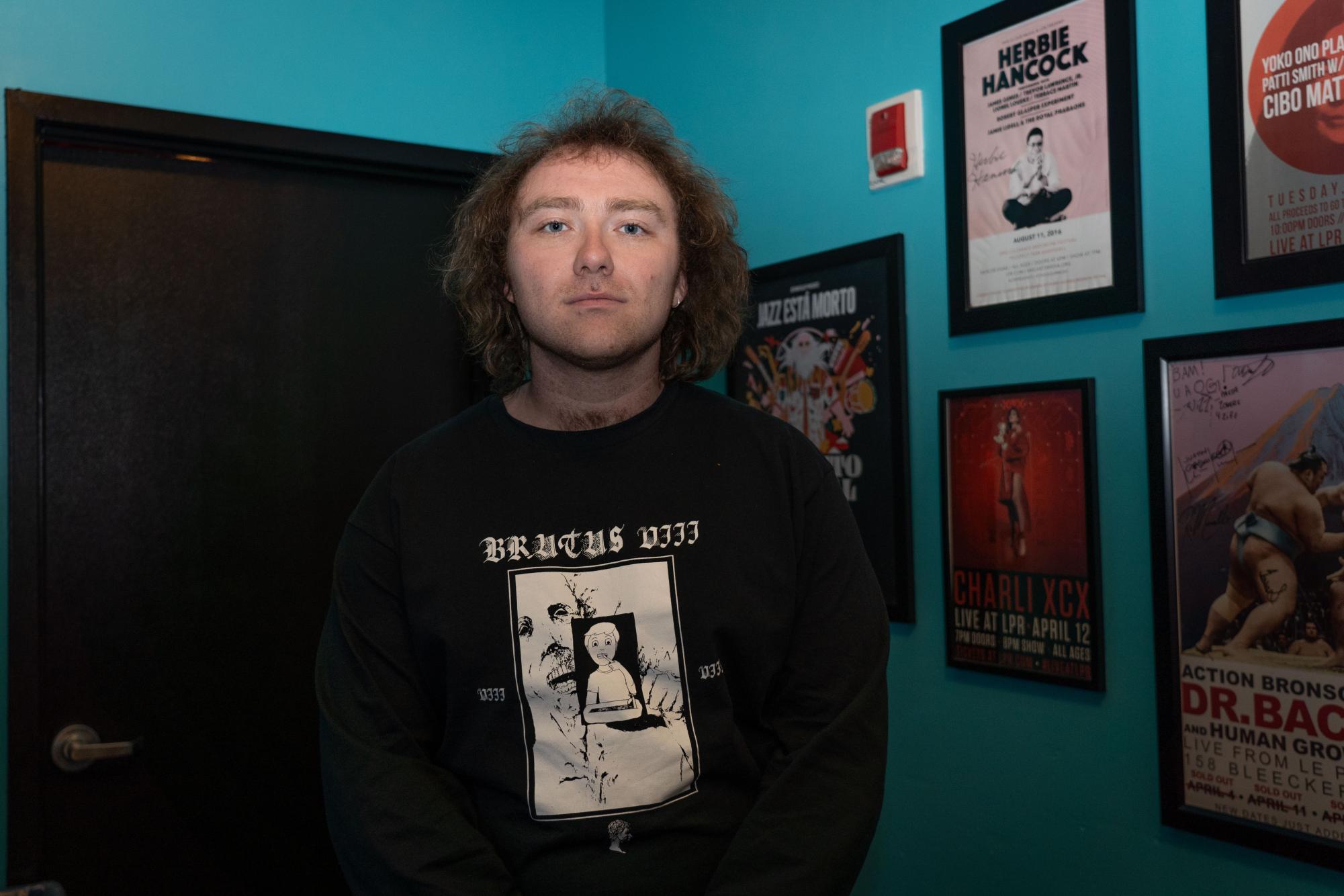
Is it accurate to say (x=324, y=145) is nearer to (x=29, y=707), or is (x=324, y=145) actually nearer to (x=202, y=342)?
(x=202, y=342)

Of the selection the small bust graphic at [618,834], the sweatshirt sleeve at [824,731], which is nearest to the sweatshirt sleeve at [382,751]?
the small bust graphic at [618,834]

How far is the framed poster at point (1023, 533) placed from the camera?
4.41ft

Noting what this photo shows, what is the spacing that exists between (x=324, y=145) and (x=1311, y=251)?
1629 mm

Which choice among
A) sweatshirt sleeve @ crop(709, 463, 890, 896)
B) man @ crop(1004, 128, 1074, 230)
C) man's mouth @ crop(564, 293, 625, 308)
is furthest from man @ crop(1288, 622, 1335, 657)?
man's mouth @ crop(564, 293, 625, 308)

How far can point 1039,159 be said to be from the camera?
4.61 ft

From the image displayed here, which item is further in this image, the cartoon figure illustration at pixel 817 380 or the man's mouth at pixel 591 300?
the cartoon figure illustration at pixel 817 380

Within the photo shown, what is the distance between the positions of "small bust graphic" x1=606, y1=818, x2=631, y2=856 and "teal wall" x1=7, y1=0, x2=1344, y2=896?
69 cm

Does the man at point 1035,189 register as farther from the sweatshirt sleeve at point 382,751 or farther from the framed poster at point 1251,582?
the sweatshirt sleeve at point 382,751

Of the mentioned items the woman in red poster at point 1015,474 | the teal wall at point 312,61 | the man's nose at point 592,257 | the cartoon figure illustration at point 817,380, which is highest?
the teal wall at point 312,61

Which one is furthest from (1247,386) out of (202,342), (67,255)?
(67,255)

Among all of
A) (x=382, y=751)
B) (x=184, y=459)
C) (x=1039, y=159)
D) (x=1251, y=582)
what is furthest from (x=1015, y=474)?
(x=184, y=459)

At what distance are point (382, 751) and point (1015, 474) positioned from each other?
94cm

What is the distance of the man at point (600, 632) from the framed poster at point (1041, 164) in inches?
19.4

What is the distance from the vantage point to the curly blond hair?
50.3 inches
